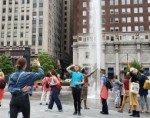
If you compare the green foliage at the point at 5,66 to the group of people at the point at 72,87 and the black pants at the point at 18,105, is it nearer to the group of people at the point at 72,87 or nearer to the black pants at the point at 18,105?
the group of people at the point at 72,87

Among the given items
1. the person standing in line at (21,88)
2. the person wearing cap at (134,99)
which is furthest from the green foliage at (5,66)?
the person standing in line at (21,88)

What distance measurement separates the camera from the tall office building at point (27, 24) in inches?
3831

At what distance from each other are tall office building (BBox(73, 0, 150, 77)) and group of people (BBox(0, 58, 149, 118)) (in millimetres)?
74428

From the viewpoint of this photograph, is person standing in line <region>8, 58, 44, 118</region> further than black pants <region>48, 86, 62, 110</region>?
No

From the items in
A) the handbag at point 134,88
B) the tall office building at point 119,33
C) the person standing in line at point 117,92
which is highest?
the tall office building at point 119,33

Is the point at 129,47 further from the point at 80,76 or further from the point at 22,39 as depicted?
the point at 80,76

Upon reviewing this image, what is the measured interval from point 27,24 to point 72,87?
89.0m

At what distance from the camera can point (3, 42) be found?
9856 cm

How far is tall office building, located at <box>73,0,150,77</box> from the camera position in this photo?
3526 inches

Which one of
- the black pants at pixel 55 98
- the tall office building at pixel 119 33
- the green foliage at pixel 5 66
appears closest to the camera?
the black pants at pixel 55 98

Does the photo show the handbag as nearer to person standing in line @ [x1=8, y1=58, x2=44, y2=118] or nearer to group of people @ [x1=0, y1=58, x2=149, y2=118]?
group of people @ [x1=0, y1=58, x2=149, y2=118]

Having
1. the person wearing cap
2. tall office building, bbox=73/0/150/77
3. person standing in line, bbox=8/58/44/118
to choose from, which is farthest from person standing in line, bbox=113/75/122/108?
tall office building, bbox=73/0/150/77

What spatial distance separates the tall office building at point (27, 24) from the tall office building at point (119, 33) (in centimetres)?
1181

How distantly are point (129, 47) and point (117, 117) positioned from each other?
3183 inches
